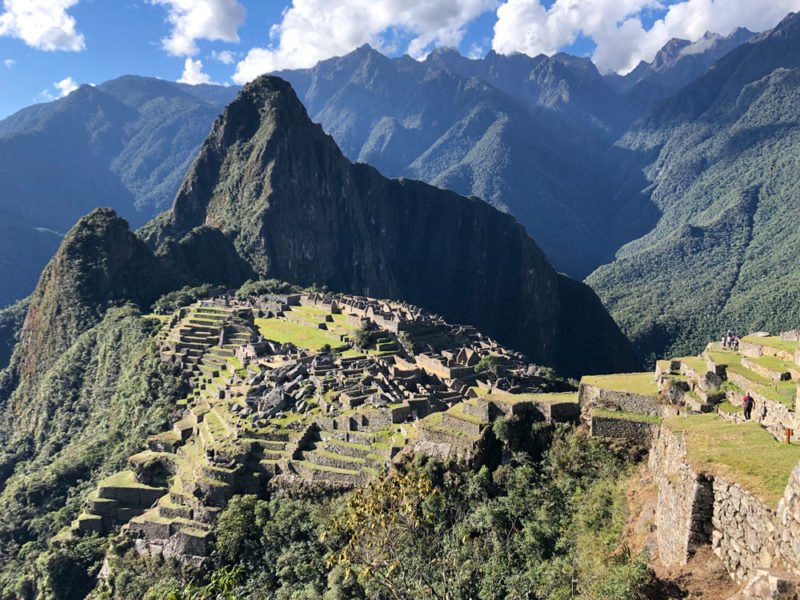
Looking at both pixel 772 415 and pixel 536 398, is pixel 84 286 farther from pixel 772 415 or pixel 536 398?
pixel 772 415

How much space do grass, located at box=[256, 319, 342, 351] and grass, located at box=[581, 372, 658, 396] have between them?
3219 cm

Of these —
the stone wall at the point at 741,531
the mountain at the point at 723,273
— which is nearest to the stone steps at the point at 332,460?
the stone wall at the point at 741,531

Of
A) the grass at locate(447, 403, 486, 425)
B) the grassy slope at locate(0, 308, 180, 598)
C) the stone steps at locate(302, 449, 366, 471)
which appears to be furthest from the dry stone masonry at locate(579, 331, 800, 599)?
the grassy slope at locate(0, 308, 180, 598)

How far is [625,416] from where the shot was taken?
20609 mm

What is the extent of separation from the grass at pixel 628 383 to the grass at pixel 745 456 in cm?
549

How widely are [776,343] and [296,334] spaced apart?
4359cm

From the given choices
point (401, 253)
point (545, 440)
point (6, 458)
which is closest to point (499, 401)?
point (545, 440)

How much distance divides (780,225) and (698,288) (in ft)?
109

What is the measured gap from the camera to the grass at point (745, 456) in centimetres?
1130

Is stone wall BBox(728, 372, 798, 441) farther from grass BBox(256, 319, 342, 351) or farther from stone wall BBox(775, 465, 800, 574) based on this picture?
grass BBox(256, 319, 342, 351)

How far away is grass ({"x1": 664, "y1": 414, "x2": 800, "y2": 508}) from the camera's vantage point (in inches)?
445

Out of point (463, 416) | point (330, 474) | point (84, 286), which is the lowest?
point (330, 474)

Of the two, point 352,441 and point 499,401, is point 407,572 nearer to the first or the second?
point 499,401

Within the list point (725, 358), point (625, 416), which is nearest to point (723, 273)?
point (725, 358)
